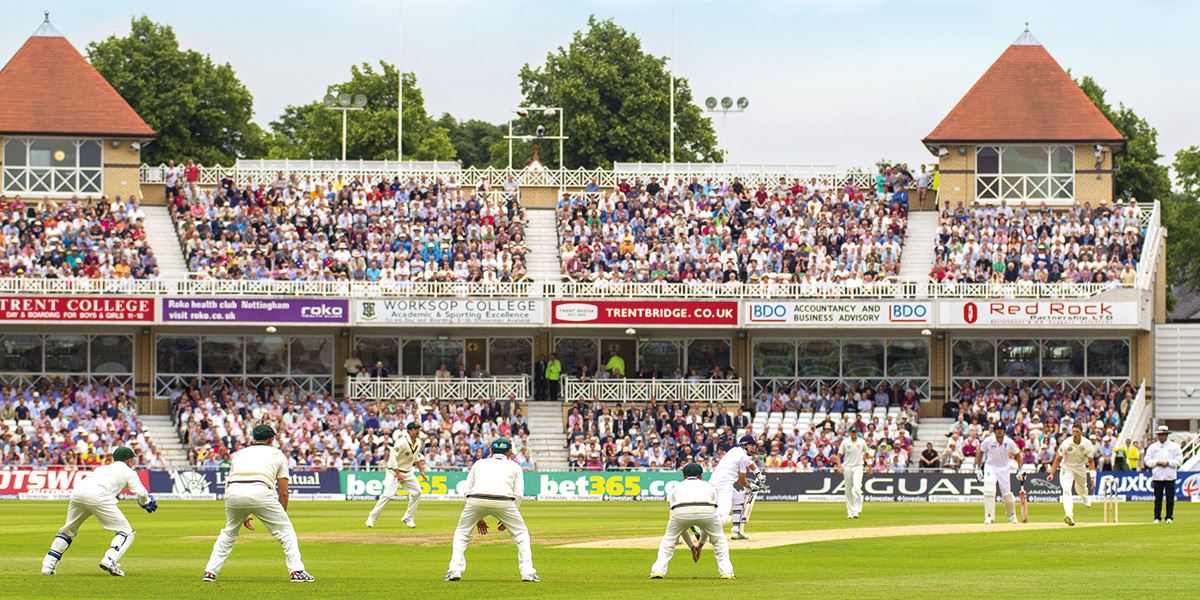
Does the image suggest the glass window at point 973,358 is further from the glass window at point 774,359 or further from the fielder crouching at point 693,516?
the fielder crouching at point 693,516

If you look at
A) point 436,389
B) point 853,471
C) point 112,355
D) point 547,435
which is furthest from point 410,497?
point 112,355

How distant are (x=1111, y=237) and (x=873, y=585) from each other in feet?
126

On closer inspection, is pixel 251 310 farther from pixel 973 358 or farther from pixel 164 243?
pixel 973 358

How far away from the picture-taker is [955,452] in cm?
5219

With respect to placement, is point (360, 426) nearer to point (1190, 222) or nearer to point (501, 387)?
point (501, 387)

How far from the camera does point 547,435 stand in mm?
55156

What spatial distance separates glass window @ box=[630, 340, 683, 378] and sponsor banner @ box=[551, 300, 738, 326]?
2.68 m

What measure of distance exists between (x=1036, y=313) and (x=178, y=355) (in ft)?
81.0

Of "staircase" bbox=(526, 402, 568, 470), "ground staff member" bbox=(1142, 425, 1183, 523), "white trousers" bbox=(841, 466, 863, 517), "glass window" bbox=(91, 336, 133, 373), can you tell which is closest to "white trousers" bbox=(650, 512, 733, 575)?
"ground staff member" bbox=(1142, 425, 1183, 523)

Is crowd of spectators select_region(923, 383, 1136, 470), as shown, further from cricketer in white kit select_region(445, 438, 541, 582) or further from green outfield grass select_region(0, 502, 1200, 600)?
cricketer in white kit select_region(445, 438, 541, 582)

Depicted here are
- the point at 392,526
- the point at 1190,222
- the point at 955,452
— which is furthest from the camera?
the point at 1190,222

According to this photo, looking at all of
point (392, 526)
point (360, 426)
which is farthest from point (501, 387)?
point (392, 526)

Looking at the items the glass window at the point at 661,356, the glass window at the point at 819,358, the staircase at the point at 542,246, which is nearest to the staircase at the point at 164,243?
the staircase at the point at 542,246

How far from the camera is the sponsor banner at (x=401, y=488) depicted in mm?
47562
